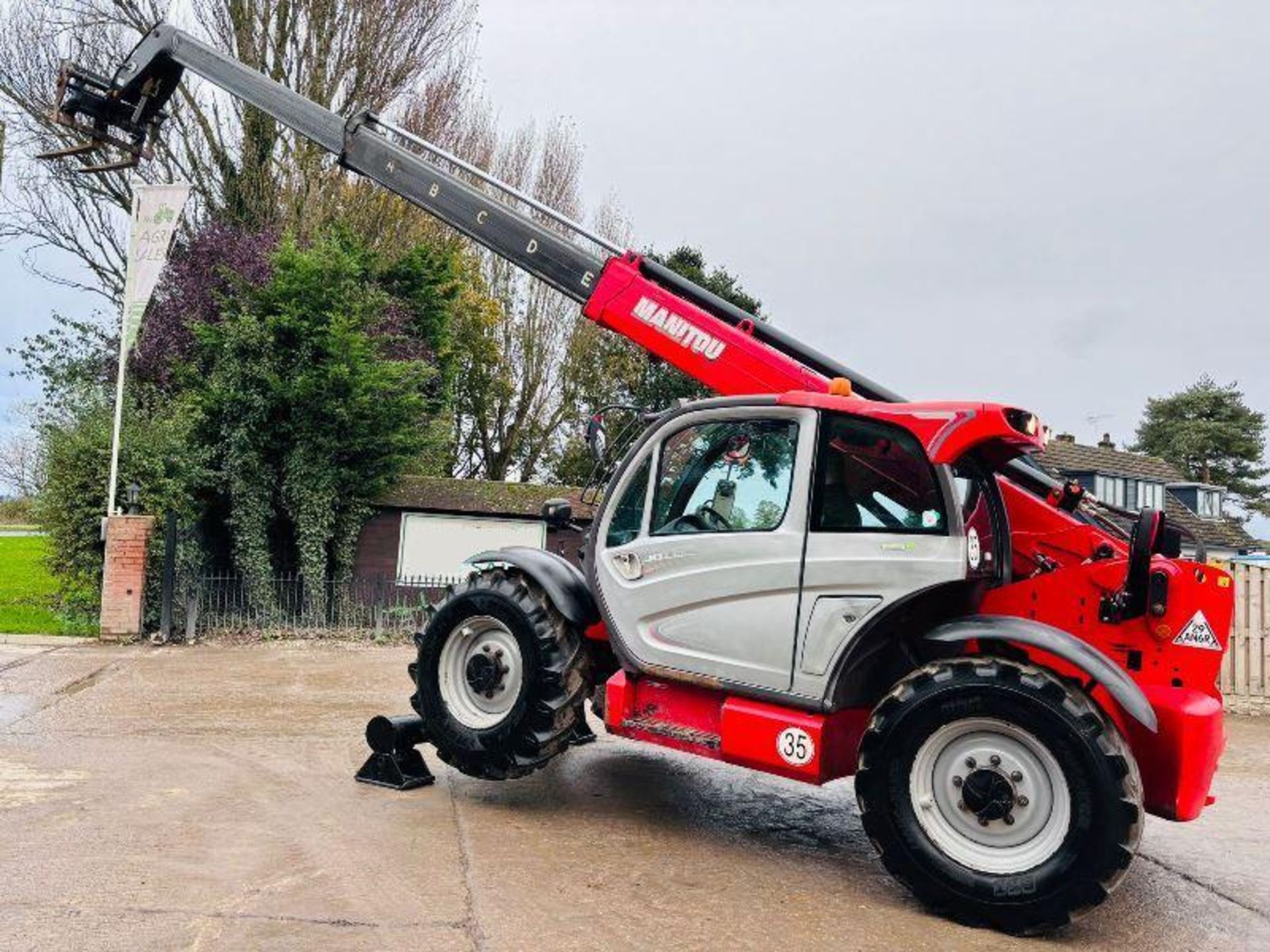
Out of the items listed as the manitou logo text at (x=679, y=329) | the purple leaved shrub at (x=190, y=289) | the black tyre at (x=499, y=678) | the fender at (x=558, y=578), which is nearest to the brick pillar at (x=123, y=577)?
the purple leaved shrub at (x=190, y=289)

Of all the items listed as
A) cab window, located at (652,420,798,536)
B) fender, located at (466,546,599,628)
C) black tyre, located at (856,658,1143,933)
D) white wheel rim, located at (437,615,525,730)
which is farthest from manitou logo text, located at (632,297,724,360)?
black tyre, located at (856,658,1143,933)

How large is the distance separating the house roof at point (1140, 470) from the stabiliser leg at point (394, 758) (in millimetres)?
33874

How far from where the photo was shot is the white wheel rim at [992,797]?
3.89m

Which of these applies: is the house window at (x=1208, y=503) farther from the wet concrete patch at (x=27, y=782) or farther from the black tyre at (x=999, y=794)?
the wet concrete patch at (x=27, y=782)

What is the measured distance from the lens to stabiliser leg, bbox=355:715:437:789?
222 inches

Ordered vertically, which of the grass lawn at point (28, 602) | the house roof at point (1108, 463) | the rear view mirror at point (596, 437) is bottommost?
the grass lawn at point (28, 602)

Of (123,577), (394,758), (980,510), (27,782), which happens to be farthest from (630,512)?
(123,577)

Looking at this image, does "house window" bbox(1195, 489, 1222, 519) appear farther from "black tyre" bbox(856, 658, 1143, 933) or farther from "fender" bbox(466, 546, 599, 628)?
"black tyre" bbox(856, 658, 1143, 933)

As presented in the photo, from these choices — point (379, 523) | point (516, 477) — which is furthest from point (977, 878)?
point (516, 477)

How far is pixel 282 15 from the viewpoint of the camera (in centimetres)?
1722

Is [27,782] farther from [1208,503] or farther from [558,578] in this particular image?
[1208,503]

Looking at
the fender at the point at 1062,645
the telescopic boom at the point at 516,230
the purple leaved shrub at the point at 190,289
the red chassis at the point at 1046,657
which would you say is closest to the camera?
the fender at the point at 1062,645

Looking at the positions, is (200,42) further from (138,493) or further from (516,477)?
(516,477)

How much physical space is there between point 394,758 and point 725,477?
101 inches
